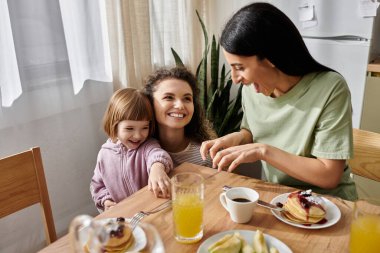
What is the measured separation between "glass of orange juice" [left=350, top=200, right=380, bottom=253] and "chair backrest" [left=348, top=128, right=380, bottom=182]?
0.55m

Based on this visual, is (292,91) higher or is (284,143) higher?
(292,91)

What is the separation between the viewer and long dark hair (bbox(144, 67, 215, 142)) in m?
1.48

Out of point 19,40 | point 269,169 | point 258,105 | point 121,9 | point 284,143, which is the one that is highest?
point 121,9

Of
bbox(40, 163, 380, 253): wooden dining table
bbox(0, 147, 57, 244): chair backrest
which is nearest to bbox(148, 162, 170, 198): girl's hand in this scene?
bbox(40, 163, 380, 253): wooden dining table

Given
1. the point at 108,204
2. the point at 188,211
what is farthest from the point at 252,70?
the point at 108,204

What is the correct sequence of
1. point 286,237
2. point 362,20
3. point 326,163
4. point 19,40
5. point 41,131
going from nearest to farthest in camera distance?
point 286,237
point 326,163
point 19,40
point 41,131
point 362,20

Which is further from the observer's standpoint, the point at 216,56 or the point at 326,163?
the point at 216,56

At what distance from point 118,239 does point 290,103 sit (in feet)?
2.79

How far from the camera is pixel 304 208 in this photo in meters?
0.92

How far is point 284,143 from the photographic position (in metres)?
1.31

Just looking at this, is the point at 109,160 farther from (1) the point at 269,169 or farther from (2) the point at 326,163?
(2) the point at 326,163

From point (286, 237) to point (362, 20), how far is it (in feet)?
5.77

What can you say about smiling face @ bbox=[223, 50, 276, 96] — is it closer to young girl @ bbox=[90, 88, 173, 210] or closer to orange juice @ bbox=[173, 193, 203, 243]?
young girl @ bbox=[90, 88, 173, 210]

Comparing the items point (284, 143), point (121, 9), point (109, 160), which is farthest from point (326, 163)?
point (121, 9)
